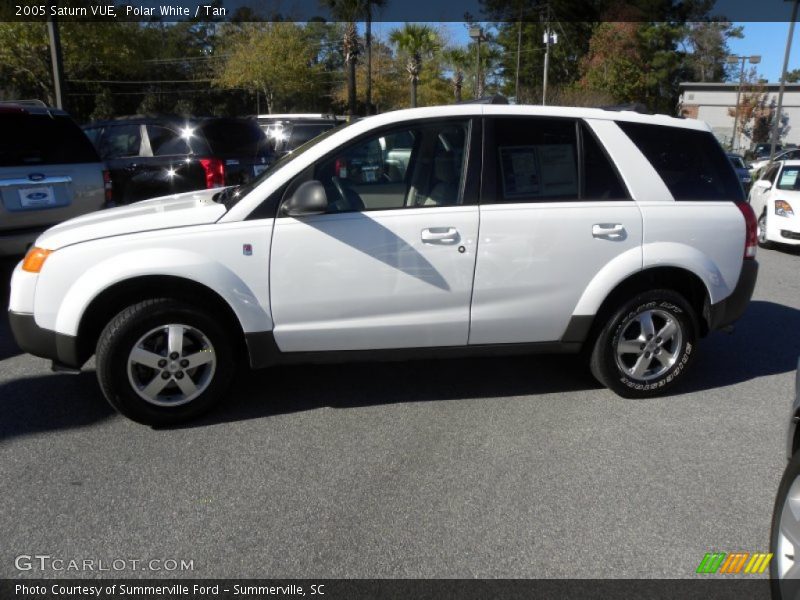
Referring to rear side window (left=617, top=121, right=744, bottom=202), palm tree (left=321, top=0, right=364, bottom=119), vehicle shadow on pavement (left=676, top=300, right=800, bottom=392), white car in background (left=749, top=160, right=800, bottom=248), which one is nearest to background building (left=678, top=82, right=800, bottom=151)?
palm tree (left=321, top=0, right=364, bottom=119)

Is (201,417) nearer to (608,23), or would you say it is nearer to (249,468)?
(249,468)

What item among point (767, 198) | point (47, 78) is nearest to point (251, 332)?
point (767, 198)

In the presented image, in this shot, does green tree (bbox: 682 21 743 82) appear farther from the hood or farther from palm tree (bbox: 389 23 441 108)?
the hood

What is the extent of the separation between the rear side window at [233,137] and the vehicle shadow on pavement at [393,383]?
5.22 m

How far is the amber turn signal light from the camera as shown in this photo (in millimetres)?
3936

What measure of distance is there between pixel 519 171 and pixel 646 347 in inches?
57.7

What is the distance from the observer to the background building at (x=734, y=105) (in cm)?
5144

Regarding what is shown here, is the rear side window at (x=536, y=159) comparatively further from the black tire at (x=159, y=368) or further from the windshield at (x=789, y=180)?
the windshield at (x=789, y=180)

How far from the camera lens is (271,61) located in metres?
38.9

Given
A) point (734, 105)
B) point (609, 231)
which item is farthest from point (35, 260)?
point (734, 105)

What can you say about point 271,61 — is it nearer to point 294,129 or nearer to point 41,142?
point 294,129

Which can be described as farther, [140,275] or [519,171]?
[519,171]

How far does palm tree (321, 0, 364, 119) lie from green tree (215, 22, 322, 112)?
12.8 feet

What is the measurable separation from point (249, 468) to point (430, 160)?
7.16ft
